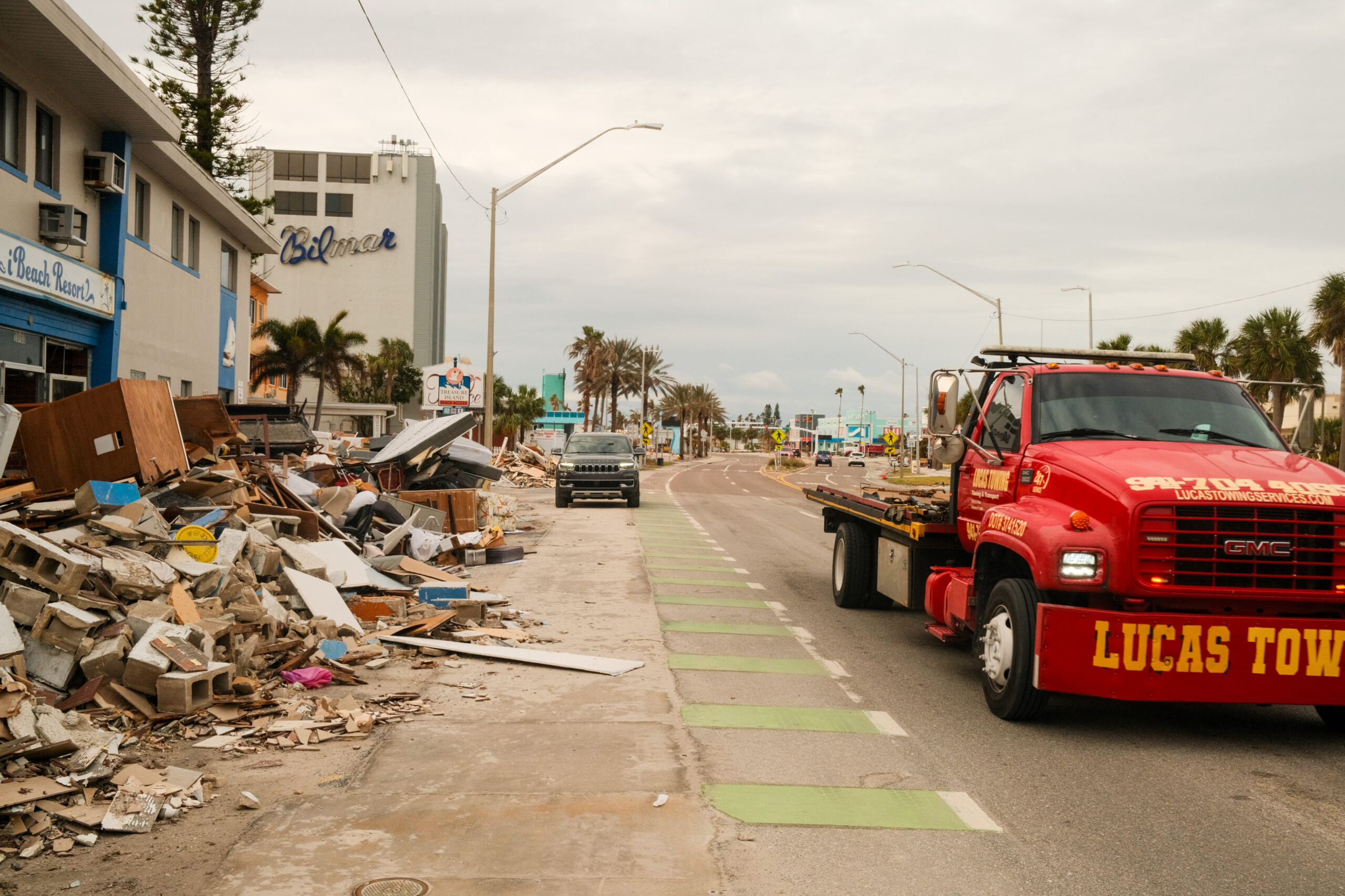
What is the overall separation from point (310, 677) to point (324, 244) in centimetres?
8723

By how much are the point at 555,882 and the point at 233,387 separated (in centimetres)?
2836

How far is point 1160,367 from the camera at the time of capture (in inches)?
338

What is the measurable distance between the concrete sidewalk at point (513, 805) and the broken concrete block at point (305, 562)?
224 cm

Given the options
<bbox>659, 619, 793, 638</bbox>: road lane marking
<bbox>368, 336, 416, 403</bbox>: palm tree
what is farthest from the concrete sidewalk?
<bbox>368, 336, 416, 403</bbox>: palm tree

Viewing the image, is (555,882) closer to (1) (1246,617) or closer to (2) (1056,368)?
(1) (1246,617)

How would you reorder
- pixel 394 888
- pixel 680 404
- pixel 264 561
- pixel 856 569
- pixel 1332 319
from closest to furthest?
pixel 394 888 → pixel 264 561 → pixel 856 569 → pixel 1332 319 → pixel 680 404

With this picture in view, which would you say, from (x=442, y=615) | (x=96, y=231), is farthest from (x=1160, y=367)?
(x=96, y=231)

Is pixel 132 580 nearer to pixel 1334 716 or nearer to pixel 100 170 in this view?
pixel 1334 716

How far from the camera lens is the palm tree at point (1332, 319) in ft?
137

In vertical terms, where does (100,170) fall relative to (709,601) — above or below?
above

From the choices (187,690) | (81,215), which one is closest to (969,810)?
(187,690)

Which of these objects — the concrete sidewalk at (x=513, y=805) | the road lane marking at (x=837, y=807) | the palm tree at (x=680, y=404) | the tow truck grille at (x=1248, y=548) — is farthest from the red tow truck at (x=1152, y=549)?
the palm tree at (x=680, y=404)

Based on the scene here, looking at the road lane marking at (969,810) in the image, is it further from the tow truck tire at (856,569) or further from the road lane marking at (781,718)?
the tow truck tire at (856,569)

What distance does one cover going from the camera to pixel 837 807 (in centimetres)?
538
